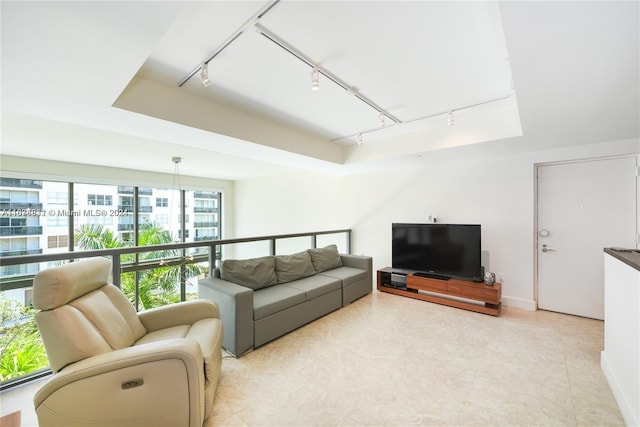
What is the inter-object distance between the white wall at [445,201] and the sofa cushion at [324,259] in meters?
1.05

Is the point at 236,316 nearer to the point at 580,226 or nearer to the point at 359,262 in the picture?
the point at 359,262

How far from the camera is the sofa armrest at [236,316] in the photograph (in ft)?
7.79

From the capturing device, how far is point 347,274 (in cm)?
391

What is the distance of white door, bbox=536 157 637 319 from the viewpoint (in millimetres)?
3072

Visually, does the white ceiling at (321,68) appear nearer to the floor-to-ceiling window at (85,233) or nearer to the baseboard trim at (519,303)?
the floor-to-ceiling window at (85,233)

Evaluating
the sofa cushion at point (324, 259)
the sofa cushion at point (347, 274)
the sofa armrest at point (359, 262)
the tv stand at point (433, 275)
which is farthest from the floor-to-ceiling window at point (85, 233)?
the tv stand at point (433, 275)

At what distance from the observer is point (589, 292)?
10.7 feet

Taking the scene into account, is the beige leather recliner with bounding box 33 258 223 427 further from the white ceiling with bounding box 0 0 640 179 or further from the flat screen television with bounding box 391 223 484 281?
the flat screen television with bounding box 391 223 484 281

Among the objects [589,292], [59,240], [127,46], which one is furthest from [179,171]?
[589,292]

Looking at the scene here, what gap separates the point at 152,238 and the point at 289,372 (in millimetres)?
5115

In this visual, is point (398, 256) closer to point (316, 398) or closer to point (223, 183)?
point (316, 398)

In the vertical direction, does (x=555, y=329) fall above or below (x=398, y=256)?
below

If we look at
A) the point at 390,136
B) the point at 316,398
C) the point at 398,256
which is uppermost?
the point at 390,136

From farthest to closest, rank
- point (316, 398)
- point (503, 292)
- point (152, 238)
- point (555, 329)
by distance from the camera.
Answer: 1. point (152, 238)
2. point (503, 292)
3. point (555, 329)
4. point (316, 398)
